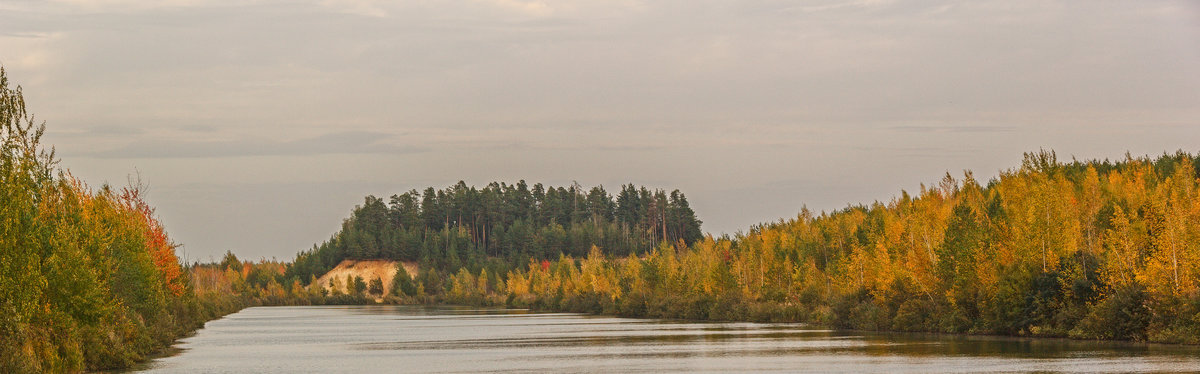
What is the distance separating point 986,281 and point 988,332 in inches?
136

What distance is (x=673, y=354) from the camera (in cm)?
6688

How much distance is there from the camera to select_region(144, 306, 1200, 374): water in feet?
175

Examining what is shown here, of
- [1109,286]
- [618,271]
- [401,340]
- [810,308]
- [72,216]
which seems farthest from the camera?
[618,271]

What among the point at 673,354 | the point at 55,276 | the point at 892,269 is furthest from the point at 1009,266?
the point at 55,276

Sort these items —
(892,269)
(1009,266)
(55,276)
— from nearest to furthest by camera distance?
(55,276), (1009,266), (892,269)

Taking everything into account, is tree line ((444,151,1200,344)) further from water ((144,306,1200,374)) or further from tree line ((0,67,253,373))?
tree line ((0,67,253,373))

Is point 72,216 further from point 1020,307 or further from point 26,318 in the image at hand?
point 1020,307

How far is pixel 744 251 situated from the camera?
146500mm

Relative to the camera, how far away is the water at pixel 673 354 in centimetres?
5341

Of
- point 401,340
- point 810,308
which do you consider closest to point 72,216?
point 401,340

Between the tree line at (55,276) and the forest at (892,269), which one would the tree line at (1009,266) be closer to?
the forest at (892,269)

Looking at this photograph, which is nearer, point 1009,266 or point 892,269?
point 1009,266

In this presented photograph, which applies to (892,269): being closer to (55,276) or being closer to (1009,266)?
(1009,266)

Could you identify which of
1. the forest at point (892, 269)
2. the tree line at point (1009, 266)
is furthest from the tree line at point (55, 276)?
the tree line at point (1009, 266)
